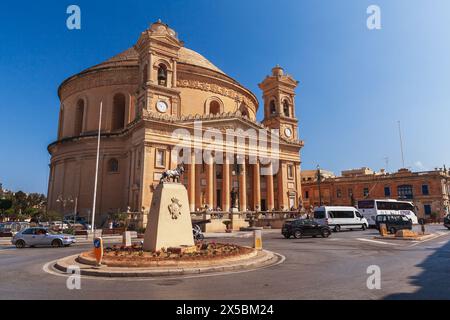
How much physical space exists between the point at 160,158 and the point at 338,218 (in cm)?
1955

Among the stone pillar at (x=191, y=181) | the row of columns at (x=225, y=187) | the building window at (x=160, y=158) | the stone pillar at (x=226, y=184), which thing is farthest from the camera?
the stone pillar at (x=226, y=184)

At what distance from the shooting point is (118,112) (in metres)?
47.3

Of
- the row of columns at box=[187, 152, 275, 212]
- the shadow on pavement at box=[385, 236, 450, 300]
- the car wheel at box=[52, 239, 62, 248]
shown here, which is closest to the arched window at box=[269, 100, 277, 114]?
the row of columns at box=[187, 152, 275, 212]

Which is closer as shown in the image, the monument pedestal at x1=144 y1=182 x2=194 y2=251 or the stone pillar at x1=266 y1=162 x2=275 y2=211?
the monument pedestal at x1=144 y1=182 x2=194 y2=251

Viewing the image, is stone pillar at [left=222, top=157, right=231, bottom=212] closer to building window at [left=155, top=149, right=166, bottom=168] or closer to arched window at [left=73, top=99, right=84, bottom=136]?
building window at [left=155, top=149, right=166, bottom=168]

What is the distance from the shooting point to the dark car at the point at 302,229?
1010 inches

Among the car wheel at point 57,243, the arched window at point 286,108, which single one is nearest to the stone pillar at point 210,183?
the arched window at point 286,108

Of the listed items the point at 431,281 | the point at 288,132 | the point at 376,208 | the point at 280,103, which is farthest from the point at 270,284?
the point at 280,103

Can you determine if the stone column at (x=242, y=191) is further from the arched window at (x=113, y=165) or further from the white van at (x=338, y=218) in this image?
the arched window at (x=113, y=165)

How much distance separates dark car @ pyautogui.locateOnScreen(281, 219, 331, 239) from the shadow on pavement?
12.8m

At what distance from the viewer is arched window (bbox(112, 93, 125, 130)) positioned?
152ft

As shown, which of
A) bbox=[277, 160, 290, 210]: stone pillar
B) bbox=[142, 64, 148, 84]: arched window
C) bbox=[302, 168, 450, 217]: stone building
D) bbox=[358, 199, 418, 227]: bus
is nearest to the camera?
bbox=[358, 199, 418, 227]: bus

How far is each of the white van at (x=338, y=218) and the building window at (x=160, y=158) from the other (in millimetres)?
16821
